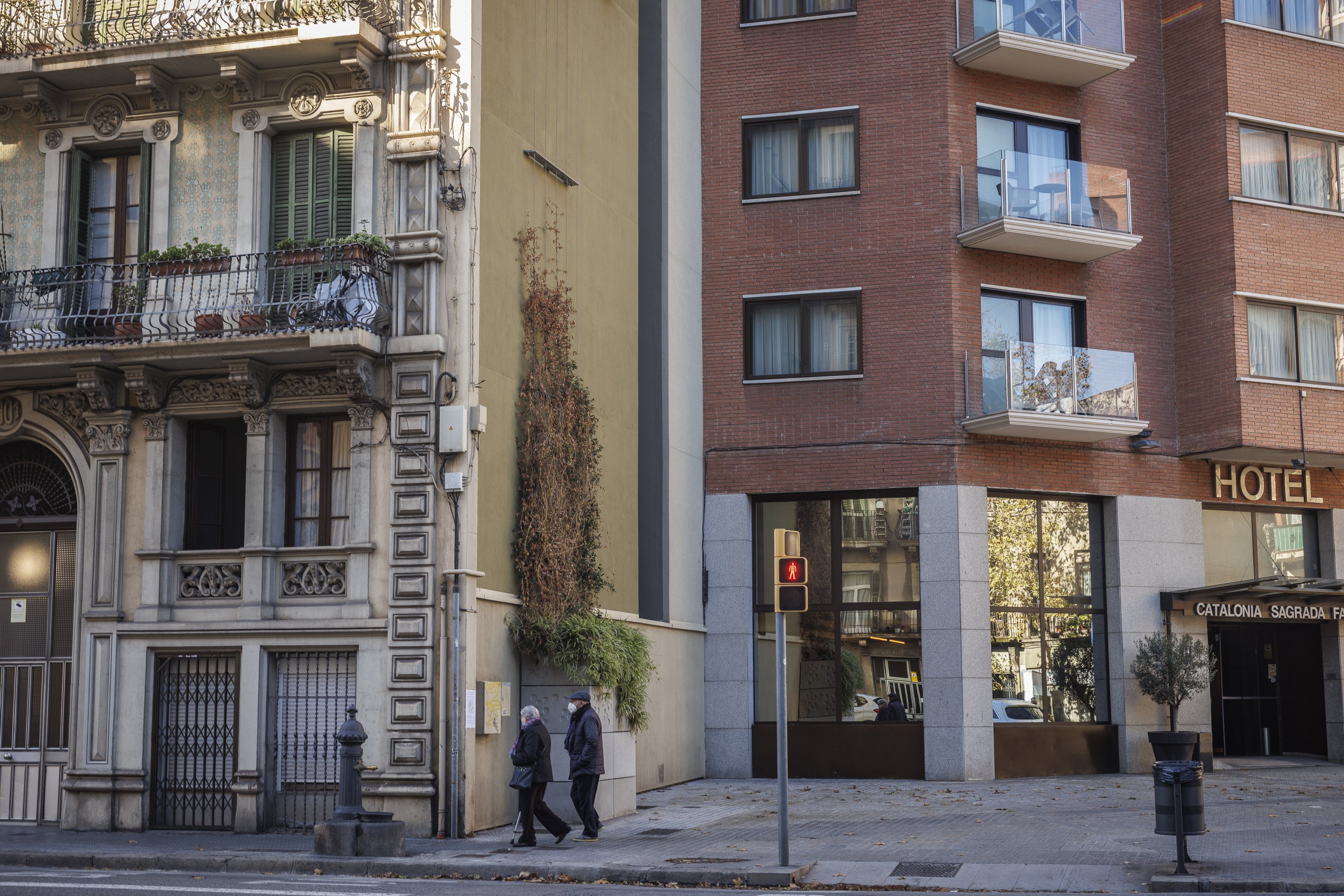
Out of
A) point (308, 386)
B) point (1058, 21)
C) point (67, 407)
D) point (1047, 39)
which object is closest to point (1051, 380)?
point (1047, 39)

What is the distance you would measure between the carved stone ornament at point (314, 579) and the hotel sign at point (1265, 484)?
50.3 feet

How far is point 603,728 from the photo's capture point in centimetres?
1830

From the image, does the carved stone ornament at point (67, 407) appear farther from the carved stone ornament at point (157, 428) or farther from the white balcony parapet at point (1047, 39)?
the white balcony parapet at point (1047, 39)

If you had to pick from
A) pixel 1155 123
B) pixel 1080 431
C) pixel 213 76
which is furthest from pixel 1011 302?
pixel 213 76

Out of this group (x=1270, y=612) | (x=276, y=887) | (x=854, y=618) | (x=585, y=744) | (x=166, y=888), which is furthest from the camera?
(x=1270, y=612)

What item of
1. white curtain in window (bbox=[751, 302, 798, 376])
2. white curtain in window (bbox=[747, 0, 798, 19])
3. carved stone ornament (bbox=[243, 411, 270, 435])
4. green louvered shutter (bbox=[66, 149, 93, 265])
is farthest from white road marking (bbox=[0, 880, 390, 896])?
white curtain in window (bbox=[747, 0, 798, 19])

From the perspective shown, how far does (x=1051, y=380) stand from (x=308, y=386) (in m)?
11.7

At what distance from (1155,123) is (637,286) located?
9777mm

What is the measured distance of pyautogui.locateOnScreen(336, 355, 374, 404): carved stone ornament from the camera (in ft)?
55.9

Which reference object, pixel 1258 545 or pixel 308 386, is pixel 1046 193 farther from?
pixel 308 386

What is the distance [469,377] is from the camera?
56.9ft

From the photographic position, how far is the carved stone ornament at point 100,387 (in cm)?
1795

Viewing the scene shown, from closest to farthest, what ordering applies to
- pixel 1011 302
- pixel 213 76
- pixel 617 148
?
pixel 213 76, pixel 617 148, pixel 1011 302

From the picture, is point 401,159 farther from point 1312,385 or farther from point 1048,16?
point 1312,385
